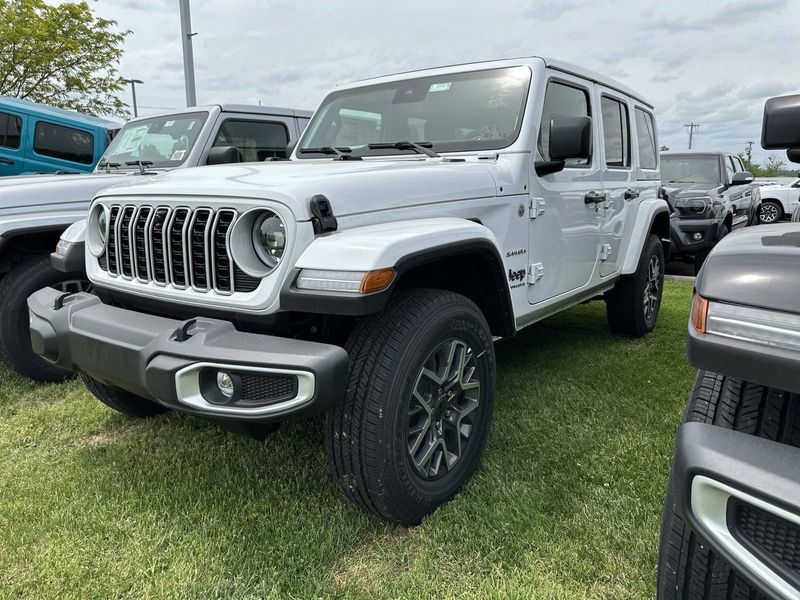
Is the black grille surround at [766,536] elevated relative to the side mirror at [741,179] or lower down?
lower down

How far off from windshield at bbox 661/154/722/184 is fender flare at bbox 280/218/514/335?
9034mm

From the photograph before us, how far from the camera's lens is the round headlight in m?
2.10

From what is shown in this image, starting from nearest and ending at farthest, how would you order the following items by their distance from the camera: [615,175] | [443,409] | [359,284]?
[359,284], [443,409], [615,175]

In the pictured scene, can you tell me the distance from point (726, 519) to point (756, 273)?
0.50 m

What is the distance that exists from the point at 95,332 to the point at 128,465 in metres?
0.92

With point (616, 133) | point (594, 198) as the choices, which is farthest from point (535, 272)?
point (616, 133)

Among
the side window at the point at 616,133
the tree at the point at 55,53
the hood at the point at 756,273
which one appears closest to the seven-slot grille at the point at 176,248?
the hood at the point at 756,273

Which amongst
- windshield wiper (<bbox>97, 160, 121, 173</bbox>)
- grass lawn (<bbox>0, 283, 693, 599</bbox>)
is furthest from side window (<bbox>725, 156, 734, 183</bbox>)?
windshield wiper (<bbox>97, 160, 121, 173</bbox>)

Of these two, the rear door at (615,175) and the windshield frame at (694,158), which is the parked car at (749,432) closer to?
the rear door at (615,175)

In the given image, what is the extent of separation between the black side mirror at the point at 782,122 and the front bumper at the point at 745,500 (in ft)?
2.94

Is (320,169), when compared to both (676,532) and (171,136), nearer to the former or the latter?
(676,532)

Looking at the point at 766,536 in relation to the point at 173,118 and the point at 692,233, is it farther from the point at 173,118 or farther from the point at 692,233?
the point at 692,233

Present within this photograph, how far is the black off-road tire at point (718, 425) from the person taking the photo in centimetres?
134

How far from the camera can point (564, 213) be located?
3506mm
